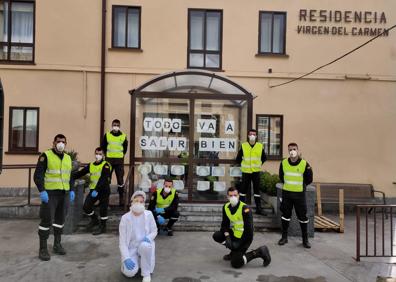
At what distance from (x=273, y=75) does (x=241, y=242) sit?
712 cm

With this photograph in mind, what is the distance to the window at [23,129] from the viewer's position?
11.7 meters

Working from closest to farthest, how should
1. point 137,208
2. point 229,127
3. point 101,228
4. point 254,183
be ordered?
1. point 137,208
2. point 101,228
3. point 254,183
4. point 229,127

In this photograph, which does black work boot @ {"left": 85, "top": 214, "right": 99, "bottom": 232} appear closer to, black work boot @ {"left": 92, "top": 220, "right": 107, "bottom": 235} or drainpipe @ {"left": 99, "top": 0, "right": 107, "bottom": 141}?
black work boot @ {"left": 92, "top": 220, "right": 107, "bottom": 235}

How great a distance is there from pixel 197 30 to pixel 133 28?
1950 millimetres

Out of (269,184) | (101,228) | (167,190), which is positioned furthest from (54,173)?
(269,184)

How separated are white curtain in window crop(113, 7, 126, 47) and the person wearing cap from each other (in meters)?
7.36

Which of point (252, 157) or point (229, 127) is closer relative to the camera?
point (252, 157)

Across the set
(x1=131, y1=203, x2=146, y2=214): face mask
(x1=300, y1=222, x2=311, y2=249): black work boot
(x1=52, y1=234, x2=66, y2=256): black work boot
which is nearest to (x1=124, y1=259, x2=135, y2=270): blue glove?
(x1=131, y1=203, x2=146, y2=214): face mask

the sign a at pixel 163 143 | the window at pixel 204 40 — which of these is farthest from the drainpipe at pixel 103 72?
the sign a at pixel 163 143

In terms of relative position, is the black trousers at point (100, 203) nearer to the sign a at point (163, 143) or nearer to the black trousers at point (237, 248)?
the sign a at point (163, 143)

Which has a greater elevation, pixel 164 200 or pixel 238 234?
pixel 164 200

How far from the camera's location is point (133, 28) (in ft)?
40.2

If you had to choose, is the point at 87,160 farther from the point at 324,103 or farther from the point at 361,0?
the point at 361,0

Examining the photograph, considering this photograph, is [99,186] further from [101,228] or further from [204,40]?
[204,40]
